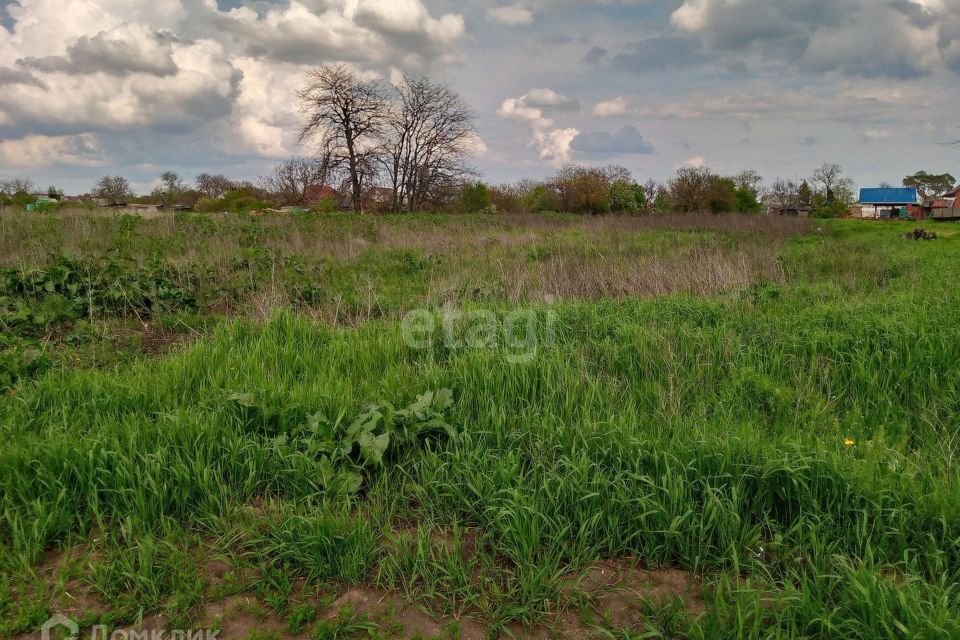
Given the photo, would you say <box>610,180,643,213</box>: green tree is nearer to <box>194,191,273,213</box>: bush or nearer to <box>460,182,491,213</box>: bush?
<box>460,182,491,213</box>: bush

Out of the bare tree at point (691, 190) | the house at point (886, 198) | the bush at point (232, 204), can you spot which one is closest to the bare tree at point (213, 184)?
the bush at point (232, 204)

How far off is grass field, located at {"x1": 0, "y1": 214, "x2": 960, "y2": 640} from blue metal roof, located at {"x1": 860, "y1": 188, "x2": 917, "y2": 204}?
329 feet

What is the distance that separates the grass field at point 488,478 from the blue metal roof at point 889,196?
100 metres

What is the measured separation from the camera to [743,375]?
453 cm

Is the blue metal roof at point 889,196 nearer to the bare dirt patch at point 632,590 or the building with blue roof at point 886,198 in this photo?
the building with blue roof at point 886,198

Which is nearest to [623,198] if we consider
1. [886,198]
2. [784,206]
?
[784,206]

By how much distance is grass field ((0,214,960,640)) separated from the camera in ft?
7.95

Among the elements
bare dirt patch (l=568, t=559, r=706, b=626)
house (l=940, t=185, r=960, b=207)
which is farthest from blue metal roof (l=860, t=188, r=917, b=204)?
bare dirt patch (l=568, t=559, r=706, b=626)

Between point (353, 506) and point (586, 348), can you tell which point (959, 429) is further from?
point (353, 506)

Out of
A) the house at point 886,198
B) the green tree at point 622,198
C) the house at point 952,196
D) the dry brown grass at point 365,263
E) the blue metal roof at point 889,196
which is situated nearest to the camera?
the dry brown grass at point 365,263

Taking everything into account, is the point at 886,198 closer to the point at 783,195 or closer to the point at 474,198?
the point at 783,195

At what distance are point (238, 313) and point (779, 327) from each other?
658 cm

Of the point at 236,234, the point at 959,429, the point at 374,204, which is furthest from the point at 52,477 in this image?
the point at 374,204

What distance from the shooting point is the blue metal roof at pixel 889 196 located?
84.1 meters
